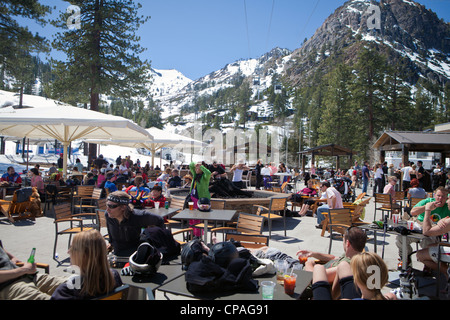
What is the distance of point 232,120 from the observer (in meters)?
135

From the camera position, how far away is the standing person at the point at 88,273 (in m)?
1.88

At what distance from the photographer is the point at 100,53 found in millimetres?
17453

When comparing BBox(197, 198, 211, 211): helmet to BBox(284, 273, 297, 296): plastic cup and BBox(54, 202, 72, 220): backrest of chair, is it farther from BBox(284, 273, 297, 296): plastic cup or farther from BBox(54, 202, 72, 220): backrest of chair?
BBox(284, 273, 297, 296): plastic cup

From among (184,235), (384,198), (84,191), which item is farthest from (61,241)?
(384,198)

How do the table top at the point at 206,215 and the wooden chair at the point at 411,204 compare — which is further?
the wooden chair at the point at 411,204

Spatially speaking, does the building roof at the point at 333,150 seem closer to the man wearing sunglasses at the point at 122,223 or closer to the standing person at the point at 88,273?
the man wearing sunglasses at the point at 122,223

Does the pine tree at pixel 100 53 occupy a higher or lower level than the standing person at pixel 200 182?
higher

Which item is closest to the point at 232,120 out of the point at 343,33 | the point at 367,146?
the point at 367,146

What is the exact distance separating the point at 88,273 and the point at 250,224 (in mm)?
2982

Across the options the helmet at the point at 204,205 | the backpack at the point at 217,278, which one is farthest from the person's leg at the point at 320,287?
the helmet at the point at 204,205

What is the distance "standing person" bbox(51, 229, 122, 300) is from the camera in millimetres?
1877

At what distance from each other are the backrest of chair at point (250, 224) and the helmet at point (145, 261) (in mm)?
2220
